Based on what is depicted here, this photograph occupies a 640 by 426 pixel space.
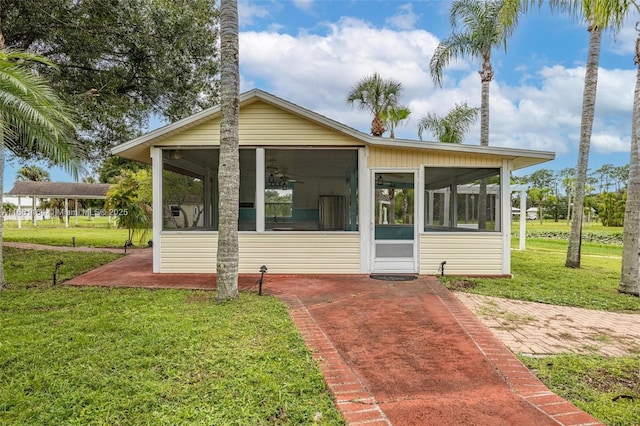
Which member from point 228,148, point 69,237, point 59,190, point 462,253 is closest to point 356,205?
point 462,253

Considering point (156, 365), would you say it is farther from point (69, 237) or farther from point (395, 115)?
point (69, 237)

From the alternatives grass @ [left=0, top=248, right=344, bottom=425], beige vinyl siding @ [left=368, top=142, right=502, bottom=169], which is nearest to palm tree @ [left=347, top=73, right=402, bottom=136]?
beige vinyl siding @ [left=368, top=142, right=502, bottom=169]

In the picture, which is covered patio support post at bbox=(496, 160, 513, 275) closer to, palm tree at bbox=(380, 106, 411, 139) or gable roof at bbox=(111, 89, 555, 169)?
gable roof at bbox=(111, 89, 555, 169)

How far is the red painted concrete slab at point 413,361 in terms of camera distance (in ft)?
8.49

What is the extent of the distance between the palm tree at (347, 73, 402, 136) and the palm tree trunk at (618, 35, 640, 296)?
9.79m

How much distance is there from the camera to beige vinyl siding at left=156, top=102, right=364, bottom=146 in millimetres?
7453

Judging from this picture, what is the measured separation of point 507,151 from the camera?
7117 millimetres

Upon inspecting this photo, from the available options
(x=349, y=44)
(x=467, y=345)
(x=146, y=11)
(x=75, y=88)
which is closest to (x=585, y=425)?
(x=467, y=345)

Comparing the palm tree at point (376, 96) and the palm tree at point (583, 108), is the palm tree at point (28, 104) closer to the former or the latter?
the palm tree at point (583, 108)

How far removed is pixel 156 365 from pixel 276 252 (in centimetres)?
451

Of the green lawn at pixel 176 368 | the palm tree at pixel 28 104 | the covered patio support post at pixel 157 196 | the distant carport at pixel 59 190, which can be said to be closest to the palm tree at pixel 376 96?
the covered patio support post at pixel 157 196

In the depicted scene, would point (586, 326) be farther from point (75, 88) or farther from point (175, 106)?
point (75, 88)

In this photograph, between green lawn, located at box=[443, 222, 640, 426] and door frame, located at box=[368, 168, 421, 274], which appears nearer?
green lawn, located at box=[443, 222, 640, 426]

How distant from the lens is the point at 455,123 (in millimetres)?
15336
